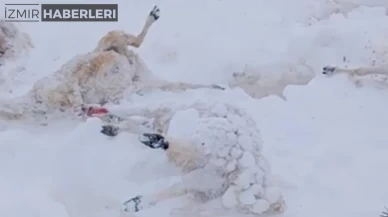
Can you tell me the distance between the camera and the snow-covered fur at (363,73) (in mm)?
1215

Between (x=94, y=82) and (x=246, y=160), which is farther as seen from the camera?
(x=94, y=82)

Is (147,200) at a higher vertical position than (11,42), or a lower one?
lower

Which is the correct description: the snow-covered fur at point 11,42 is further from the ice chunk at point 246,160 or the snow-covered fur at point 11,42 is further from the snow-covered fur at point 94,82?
the ice chunk at point 246,160

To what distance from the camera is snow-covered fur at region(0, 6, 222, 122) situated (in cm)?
116

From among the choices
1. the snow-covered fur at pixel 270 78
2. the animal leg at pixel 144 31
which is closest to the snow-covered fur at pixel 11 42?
the animal leg at pixel 144 31

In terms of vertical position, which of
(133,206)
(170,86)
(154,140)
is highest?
(170,86)

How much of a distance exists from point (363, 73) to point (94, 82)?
599mm

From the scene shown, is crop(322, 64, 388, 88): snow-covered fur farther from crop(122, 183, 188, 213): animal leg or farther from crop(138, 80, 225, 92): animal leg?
crop(122, 183, 188, 213): animal leg

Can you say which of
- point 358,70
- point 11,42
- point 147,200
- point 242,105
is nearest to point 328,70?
point 358,70

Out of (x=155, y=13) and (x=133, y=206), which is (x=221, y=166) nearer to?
(x=133, y=206)

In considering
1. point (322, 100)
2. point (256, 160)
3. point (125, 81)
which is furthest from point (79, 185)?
point (322, 100)

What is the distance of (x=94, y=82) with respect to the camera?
46.1 inches

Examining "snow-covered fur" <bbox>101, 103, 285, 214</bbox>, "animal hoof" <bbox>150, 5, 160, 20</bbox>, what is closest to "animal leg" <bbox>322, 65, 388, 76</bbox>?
"snow-covered fur" <bbox>101, 103, 285, 214</bbox>

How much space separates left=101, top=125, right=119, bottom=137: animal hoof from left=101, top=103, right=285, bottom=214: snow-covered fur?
91 mm
